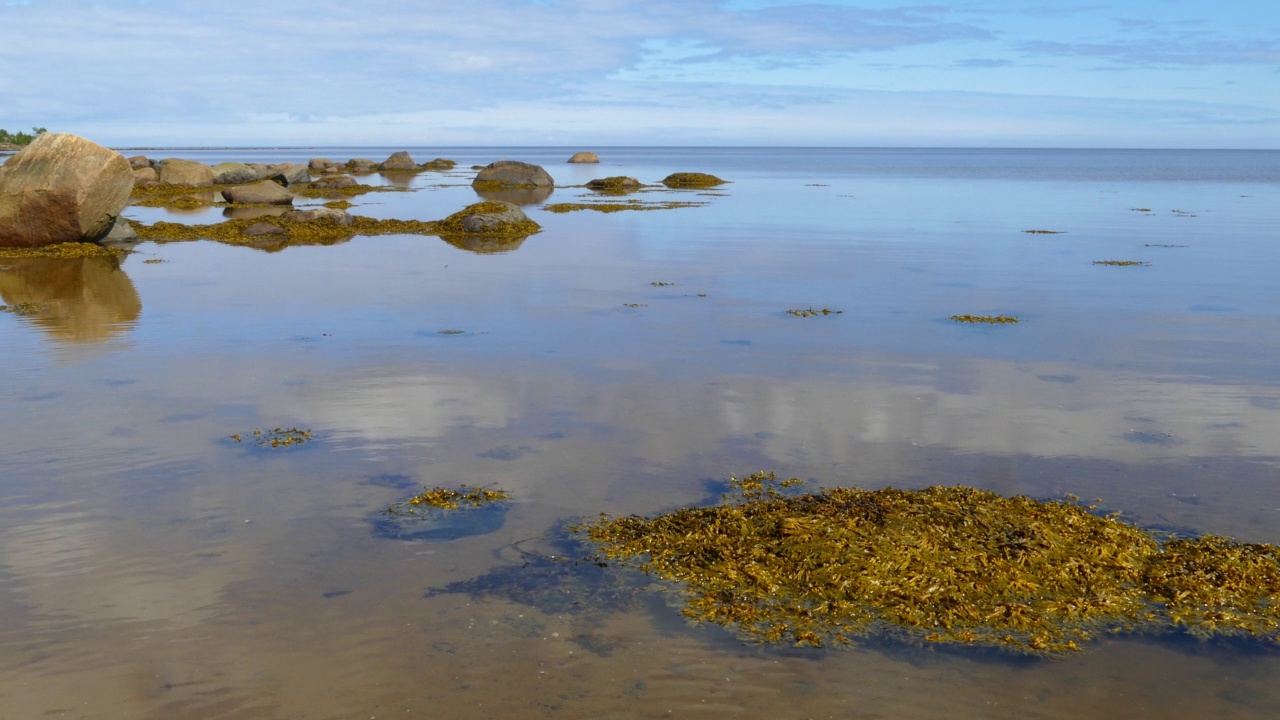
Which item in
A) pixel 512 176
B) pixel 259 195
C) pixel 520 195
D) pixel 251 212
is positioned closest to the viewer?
pixel 251 212

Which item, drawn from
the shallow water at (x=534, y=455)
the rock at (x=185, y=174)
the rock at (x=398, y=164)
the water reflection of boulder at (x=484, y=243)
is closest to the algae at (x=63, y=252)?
the shallow water at (x=534, y=455)

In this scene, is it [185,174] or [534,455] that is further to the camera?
[185,174]

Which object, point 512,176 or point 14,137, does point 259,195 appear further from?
point 14,137

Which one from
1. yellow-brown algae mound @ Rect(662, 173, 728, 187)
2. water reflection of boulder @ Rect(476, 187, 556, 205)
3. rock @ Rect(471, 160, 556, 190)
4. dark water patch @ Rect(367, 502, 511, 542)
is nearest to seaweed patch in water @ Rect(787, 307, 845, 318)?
dark water patch @ Rect(367, 502, 511, 542)

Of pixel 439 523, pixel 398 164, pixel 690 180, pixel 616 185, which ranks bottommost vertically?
pixel 439 523

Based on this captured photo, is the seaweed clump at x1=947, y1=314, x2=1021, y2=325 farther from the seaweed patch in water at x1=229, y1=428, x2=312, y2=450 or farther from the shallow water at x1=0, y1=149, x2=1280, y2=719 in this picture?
the seaweed patch in water at x1=229, y1=428, x2=312, y2=450

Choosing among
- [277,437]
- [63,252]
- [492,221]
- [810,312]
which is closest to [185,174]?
[492,221]

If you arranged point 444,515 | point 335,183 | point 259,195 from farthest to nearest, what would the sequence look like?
point 335,183 → point 259,195 → point 444,515

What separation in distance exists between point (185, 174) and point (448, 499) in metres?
55.8

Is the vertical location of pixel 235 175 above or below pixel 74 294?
above

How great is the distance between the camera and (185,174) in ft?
186

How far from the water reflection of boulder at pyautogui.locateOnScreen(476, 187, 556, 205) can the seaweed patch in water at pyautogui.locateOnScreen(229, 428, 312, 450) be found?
1489 inches

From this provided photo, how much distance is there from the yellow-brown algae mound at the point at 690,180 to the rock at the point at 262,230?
36.8 meters

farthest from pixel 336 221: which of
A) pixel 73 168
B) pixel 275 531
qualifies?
pixel 275 531
